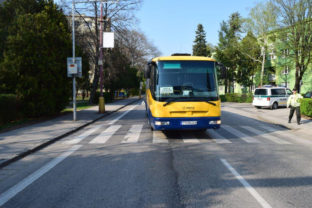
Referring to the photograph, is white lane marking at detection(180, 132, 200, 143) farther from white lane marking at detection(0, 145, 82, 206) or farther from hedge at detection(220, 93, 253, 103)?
hedge at detection(220, 93, 253, 103)

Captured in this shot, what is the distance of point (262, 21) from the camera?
127 ft

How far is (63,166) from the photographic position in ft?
19.7

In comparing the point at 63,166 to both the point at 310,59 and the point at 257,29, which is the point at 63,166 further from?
the point at 257,29

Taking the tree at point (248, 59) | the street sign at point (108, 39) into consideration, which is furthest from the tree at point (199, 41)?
the street sign at point (108, 39)

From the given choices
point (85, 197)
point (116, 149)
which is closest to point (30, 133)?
point (116, 149)

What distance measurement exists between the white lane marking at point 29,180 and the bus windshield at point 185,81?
11.9 ft

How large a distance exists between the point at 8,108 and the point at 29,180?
9.09m

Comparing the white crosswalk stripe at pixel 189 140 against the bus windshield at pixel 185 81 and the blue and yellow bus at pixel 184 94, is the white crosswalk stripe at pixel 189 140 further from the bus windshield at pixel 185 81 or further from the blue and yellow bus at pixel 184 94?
the bus windshield at pixel 185 81

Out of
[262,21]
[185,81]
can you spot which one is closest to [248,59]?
[262,21]

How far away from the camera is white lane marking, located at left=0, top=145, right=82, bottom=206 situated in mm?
4254

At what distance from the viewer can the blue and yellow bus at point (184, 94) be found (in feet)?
29.7

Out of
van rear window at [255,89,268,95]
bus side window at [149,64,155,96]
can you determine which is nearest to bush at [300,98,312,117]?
van rear window at [255,89,268,95]

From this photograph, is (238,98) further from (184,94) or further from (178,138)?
(184,94)

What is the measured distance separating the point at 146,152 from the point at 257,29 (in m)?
37.5
